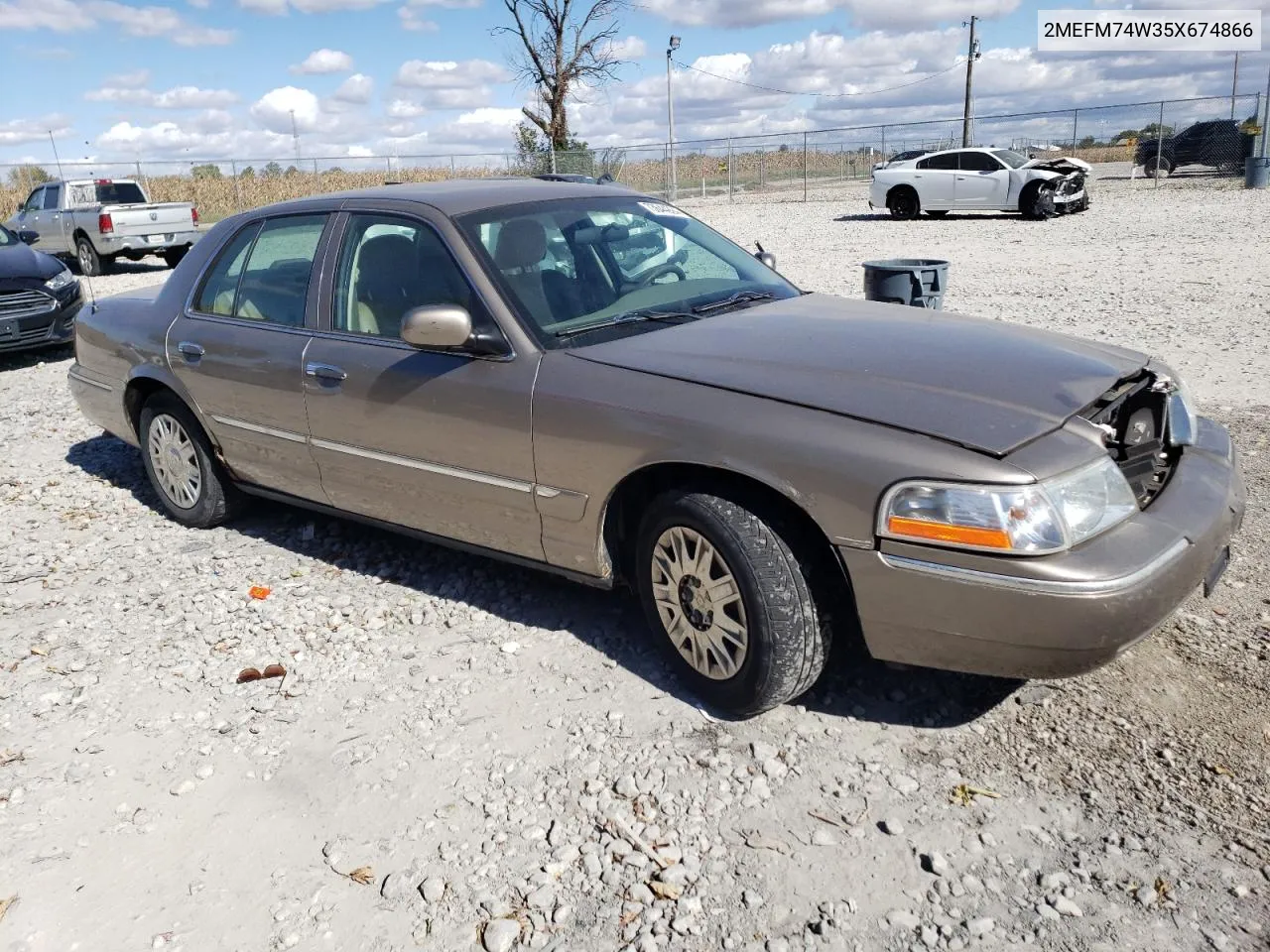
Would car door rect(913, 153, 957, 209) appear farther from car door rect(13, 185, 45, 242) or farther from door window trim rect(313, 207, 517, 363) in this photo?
door window trim rect(313, 207, 517, 363)

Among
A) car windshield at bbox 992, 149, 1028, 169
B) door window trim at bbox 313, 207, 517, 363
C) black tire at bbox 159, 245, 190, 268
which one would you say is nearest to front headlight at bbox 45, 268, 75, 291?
door window trim at bbox 313, 207, 517, 363

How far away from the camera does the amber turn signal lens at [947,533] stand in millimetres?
2713

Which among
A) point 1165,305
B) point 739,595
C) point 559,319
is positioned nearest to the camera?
point 739,595

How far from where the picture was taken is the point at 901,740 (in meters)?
3.23

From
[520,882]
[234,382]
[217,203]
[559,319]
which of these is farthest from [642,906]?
[217,203]

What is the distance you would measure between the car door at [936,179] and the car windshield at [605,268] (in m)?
19.4

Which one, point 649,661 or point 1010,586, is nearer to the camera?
point 1010,586

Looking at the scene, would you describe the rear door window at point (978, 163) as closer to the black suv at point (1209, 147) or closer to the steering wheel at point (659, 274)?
the black suv at point (1209, 147)

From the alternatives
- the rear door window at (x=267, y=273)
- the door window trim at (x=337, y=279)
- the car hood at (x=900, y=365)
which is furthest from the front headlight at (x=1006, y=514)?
the rear door window at (x=267, y=273)

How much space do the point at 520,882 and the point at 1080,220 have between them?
65.6 feet

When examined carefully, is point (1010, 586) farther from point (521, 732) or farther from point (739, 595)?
point (521, 732)

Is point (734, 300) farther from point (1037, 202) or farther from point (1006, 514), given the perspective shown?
point (1037, 202)

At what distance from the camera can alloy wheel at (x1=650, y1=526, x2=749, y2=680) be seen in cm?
323

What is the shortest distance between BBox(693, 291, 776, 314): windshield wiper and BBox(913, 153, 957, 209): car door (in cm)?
1973
